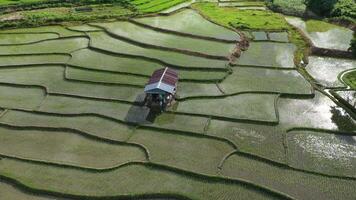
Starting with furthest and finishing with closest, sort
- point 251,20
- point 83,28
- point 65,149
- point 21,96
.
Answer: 1. point 251,20
2. point 83,28
3. point 21,96
4. point 65,149

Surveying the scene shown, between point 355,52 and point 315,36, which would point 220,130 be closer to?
point 355,52

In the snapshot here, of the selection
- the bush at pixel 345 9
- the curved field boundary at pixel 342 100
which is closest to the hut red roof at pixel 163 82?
the curved field boundary at pixel 342 100

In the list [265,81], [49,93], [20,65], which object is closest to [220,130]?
[265,81]

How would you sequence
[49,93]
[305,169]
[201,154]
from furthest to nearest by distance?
[49,93], [201,154], [305,169]

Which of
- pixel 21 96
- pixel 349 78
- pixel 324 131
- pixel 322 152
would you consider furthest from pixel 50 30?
pixel 322 152

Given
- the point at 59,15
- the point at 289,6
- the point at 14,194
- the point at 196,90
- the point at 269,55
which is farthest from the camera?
the point at 289,6

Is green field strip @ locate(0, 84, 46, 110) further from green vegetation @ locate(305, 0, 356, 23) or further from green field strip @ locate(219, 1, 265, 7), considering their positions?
green vegetation @ locate(305, 0, 356, 23)

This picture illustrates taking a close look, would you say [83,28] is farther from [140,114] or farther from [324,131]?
[324,131]

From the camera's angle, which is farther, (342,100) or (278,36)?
(278,36)
